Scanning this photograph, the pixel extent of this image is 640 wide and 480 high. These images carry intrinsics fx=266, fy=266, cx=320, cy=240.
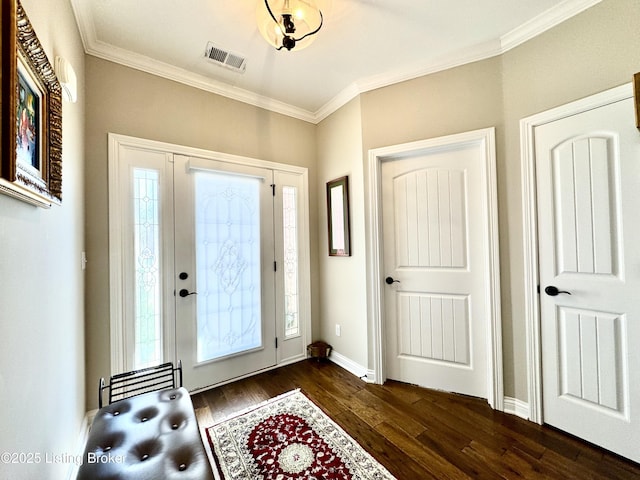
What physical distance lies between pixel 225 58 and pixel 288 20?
3.13 ft

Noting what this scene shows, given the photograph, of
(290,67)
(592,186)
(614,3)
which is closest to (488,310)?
(592,186)

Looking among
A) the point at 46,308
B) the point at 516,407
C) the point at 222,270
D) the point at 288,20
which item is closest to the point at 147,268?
the point at 222,270

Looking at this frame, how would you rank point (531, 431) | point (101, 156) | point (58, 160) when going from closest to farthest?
1. point (58, 160)
2. point (531, 431)
3. point (101, 156)

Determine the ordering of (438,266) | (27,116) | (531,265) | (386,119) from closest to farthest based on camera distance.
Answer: (27,116)
(531,265)
(438,266)
(386,119)

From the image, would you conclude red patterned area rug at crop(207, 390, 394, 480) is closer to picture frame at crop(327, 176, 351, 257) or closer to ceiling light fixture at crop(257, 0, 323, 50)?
picture frame at crop(327, 176, 351, 257)

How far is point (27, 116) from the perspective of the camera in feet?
2.98

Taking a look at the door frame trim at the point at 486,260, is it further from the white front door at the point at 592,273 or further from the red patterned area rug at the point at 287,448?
the red patterned area rug at the point at 287,448

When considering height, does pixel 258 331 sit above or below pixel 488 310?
below

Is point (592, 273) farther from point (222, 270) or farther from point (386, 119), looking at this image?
point (222, 270)

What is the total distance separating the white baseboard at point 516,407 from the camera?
1881mm

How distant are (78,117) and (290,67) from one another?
61.8 inches

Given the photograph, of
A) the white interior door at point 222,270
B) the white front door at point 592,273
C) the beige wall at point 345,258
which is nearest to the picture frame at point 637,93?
the white front door at point 592,273

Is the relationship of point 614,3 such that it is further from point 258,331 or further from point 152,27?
point 258,331

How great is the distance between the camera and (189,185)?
89.8 inches
